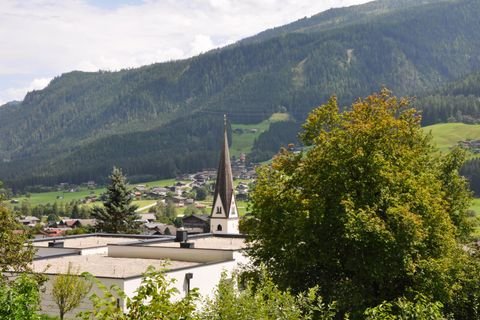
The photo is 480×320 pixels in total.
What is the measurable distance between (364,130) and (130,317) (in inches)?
707

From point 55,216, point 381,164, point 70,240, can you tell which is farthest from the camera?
point 55,216

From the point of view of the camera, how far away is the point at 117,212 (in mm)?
77312

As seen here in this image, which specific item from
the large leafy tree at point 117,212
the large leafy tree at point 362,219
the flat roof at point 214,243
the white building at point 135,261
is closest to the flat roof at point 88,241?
the white building at point 135,261

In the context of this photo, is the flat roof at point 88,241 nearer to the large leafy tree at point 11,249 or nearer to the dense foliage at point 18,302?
the large leafy tree at point 11,249

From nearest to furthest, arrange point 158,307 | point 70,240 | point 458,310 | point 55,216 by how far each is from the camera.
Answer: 1. point 158,307
2. point 458,310
3. point 70,240
4. point 55,216

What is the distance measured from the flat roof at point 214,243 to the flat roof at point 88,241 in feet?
13.9

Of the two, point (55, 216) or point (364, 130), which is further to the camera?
point (55, 216)

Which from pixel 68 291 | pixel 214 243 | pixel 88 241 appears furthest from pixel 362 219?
pixel 88 241

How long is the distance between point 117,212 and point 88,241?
1945cm

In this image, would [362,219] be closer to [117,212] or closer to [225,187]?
[225,187]

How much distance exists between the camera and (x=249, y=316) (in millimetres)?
15445

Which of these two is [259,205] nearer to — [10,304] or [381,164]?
[381,164]

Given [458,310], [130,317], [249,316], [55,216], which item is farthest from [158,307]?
[55,216]

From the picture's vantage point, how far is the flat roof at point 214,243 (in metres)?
50.1
